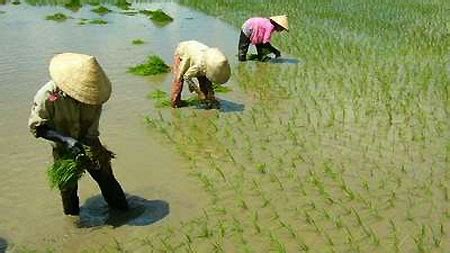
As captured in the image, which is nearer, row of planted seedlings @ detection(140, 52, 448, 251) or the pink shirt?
row of planted seedlings @ detection(140, 52, 448, 251)

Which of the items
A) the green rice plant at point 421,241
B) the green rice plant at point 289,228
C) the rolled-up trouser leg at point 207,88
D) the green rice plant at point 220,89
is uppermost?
the rolled-up trouser leg at point 207,88

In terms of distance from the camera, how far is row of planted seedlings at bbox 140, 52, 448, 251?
3881 mm

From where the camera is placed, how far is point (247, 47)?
9234 mm

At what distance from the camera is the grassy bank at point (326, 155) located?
3900 mm

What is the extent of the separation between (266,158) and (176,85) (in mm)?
1769

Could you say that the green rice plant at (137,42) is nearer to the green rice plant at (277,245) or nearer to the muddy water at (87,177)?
the muddy water at (87,177)

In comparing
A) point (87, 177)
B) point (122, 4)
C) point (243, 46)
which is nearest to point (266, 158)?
point (87, 177)

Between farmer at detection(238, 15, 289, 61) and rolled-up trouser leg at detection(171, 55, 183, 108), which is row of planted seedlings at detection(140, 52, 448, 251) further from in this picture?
→ farmer at detection(238, 15, 289, 61)

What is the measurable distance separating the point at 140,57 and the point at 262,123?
3.83m

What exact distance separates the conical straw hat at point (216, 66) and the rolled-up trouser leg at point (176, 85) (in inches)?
19.3

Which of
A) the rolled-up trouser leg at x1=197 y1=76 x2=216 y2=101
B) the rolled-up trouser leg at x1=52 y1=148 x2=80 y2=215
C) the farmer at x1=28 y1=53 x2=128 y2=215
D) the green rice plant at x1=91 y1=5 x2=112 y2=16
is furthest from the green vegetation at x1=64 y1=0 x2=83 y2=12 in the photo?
the farmer at x1=28 y1=53 x2=128 y2=215

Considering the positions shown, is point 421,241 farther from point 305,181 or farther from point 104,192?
point 104,192

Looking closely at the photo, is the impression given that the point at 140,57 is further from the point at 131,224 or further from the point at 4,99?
the point at 131,224

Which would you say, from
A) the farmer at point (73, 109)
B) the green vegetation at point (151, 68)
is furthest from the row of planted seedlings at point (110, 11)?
the farmer at point (73, 109)
